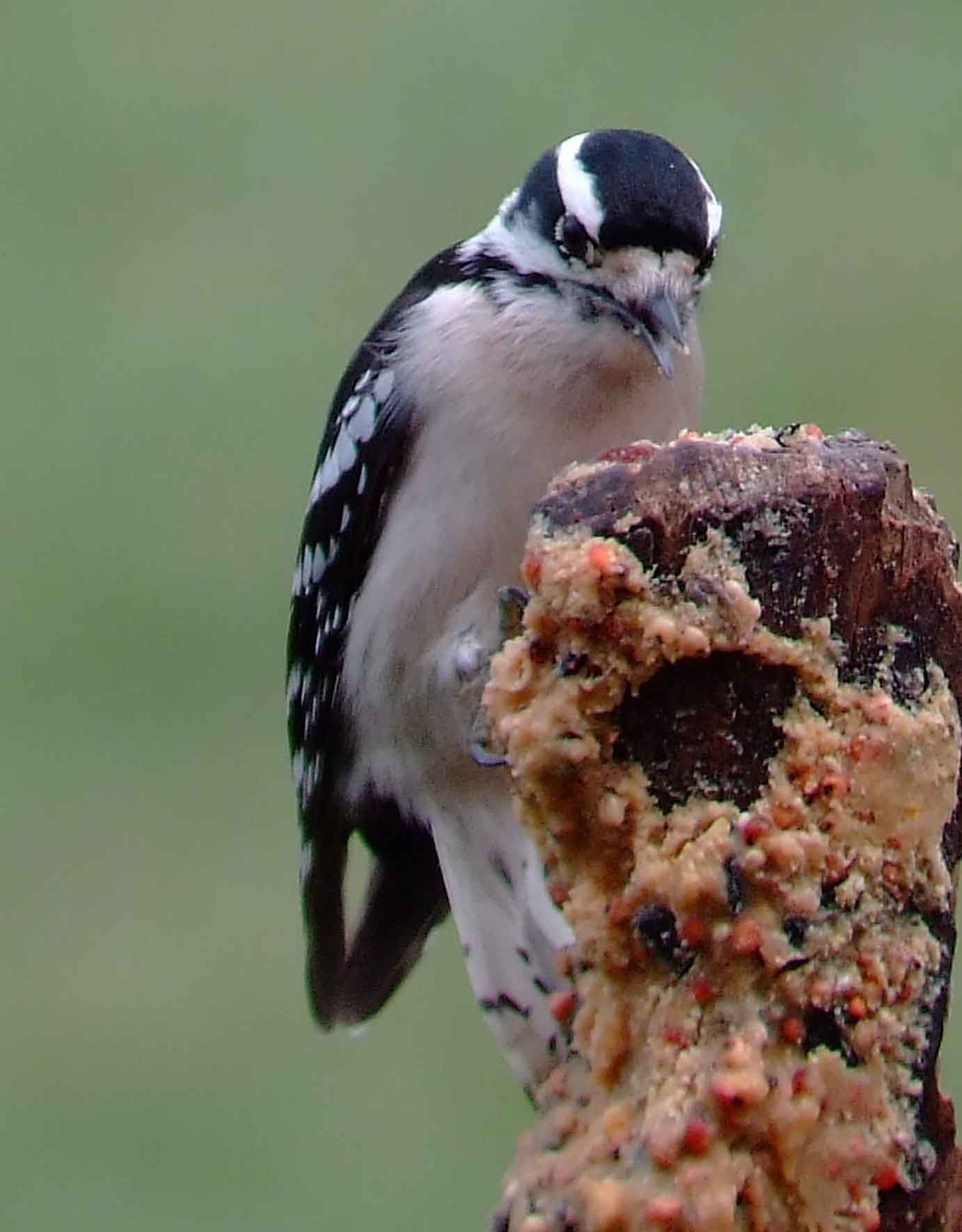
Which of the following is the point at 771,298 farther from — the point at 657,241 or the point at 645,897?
the point at 645,897

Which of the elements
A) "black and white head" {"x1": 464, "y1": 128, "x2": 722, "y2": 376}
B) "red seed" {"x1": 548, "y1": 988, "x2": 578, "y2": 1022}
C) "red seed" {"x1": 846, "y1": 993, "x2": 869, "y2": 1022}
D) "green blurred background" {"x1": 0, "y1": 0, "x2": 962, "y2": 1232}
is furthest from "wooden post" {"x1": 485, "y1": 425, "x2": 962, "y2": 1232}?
"green blurred background" {"x1": 0, "y1": 0, "x2": 962, "y2": 1232}

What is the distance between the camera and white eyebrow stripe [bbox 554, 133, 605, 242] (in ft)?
11.1

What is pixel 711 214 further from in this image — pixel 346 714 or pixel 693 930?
pixel 693 930

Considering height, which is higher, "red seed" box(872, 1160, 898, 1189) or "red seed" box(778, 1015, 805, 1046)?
"red seed" box(778, 1015, 805, 1046)

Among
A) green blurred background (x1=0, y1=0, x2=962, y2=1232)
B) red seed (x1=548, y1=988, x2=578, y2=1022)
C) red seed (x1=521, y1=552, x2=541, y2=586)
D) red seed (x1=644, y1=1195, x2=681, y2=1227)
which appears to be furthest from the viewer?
green blurred background (x1=0, y1=0, x2=962, y2=1232)

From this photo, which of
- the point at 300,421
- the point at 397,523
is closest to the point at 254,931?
the point at 300,421

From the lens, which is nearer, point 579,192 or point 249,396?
point 579,192

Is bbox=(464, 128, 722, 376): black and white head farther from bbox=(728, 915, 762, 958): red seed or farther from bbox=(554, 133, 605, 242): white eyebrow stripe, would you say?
bbox=(728, 915, 762, 958): red seed

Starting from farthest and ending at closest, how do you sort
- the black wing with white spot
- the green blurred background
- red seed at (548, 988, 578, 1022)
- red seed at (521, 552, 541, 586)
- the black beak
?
the green blurred background, the black wing with white spot, the black beak, red seed at (548, 988, 578, 1022), red seed at (521, 552, 541, 586)

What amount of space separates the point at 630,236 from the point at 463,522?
0.49 meters

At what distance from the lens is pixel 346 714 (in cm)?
399

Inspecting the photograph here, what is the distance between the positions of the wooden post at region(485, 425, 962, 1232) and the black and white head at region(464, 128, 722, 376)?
89 centimetres

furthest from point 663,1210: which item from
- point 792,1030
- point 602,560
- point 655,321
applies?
point 655,321

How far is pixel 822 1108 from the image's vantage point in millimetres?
2361
